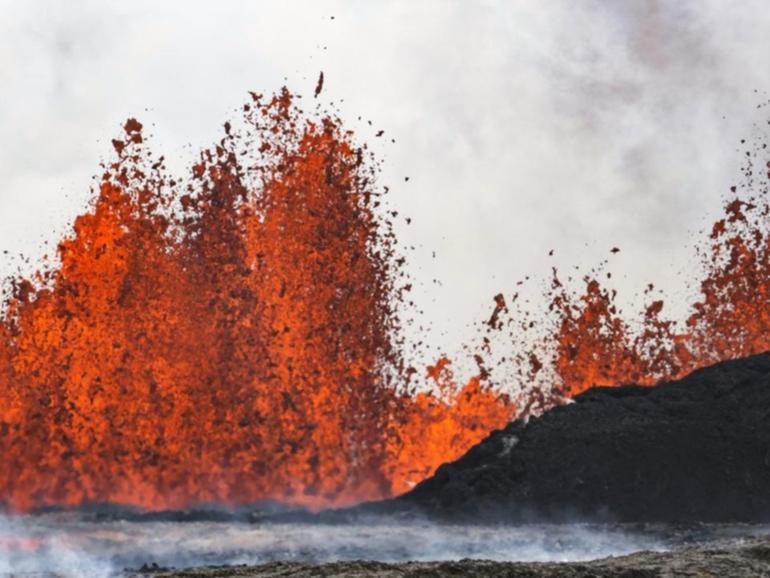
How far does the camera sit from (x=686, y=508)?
74.3 ft

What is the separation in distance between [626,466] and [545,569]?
48.6ft

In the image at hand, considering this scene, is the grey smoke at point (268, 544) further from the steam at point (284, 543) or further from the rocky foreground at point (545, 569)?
the rocky foreground at point (545, 569)

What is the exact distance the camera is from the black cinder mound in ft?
74.3

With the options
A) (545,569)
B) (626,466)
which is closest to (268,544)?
(545,569)

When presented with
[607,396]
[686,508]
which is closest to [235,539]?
[686,508]

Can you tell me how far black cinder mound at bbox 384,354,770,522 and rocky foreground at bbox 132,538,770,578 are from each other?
462 inches

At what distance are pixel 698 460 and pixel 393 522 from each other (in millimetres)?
7338

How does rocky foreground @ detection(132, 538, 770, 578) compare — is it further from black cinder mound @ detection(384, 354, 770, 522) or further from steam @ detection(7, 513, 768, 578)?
black cinder mound @ detection(384, 354, 770, 522)

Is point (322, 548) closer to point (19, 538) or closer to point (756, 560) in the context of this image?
point (19, 538)

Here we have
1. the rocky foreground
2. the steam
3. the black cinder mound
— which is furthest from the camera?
the black cinder mound

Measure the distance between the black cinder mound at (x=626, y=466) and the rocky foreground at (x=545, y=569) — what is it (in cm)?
1173

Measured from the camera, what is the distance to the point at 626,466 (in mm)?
23688

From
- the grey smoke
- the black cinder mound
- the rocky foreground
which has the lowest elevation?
the rocky foreground

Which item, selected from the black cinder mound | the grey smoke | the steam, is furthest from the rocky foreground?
the black cinder mound
